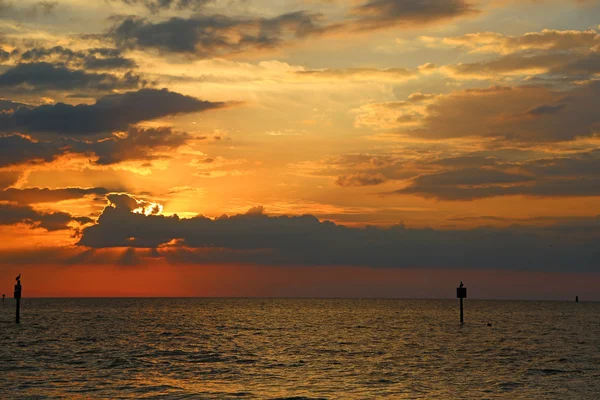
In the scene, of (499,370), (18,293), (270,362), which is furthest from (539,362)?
(18,293)

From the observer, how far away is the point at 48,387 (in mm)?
39625

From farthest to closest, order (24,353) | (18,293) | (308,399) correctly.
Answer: (18,293) < (24,353) < (308,399)

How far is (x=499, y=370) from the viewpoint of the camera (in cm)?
4919

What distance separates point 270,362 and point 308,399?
18137 mm

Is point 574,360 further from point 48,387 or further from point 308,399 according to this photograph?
point 48,387

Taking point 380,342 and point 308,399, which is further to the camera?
point 380,342

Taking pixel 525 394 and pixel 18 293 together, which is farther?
pixel 18 293

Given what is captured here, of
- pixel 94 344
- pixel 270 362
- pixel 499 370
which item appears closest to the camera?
pixel 499 370

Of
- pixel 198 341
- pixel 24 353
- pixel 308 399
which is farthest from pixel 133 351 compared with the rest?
pixel 308 399

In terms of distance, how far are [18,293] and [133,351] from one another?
5085 centimetres

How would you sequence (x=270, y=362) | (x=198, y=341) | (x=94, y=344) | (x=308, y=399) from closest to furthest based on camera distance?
(x=308, y=399), (x=270, y=362), (x=94, y=344), (x=198, y=341)

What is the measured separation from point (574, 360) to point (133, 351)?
38365 mm

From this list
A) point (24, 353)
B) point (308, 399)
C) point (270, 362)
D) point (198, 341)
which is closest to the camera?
point (308, 399)

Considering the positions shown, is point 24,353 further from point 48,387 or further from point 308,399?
point 308,399
